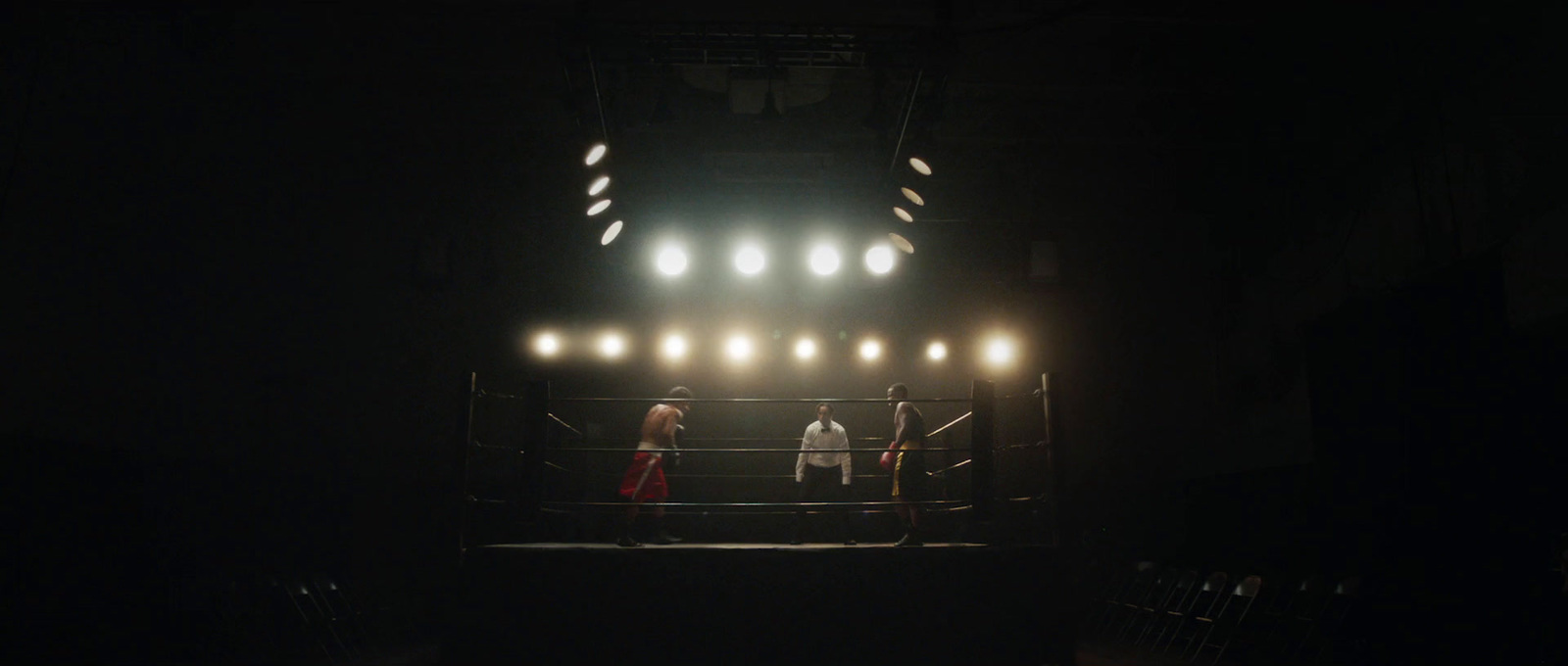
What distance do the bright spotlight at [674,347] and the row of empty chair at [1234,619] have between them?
459 centimetres

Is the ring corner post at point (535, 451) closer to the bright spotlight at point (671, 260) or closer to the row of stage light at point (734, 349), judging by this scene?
the bright spotlight at point (671, 260)

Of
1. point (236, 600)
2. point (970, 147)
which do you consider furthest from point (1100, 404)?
point (236, 600)

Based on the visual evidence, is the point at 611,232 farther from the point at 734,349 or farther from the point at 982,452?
the point at 982,452

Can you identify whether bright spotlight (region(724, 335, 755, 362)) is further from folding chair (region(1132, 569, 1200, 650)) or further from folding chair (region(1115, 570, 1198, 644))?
folding chair (region(1132, 569, 1200, 650))

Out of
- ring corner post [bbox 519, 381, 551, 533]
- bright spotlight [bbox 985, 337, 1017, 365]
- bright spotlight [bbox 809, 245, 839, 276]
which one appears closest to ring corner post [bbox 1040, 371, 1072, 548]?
ring corner post [bbox 519, 381, 551, 533]

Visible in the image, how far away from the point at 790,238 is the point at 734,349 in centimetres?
133

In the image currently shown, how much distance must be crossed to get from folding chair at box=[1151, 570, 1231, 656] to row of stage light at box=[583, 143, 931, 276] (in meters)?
3.28

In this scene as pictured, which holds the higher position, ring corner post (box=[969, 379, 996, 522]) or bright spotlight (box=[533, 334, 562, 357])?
bright spotlight (box=[533, 334, 562, 357])

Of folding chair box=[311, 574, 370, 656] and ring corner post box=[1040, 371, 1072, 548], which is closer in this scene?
ring corner post box=[1040, 371, 1072, 548]

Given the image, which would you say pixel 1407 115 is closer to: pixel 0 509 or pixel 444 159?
pixel 444 159

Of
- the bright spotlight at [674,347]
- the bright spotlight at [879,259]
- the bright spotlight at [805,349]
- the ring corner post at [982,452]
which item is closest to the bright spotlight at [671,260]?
the bright spotlight at [674,347]

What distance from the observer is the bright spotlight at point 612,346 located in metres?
9.41

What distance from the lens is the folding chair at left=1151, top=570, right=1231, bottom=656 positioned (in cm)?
614

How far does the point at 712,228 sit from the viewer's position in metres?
9.70
